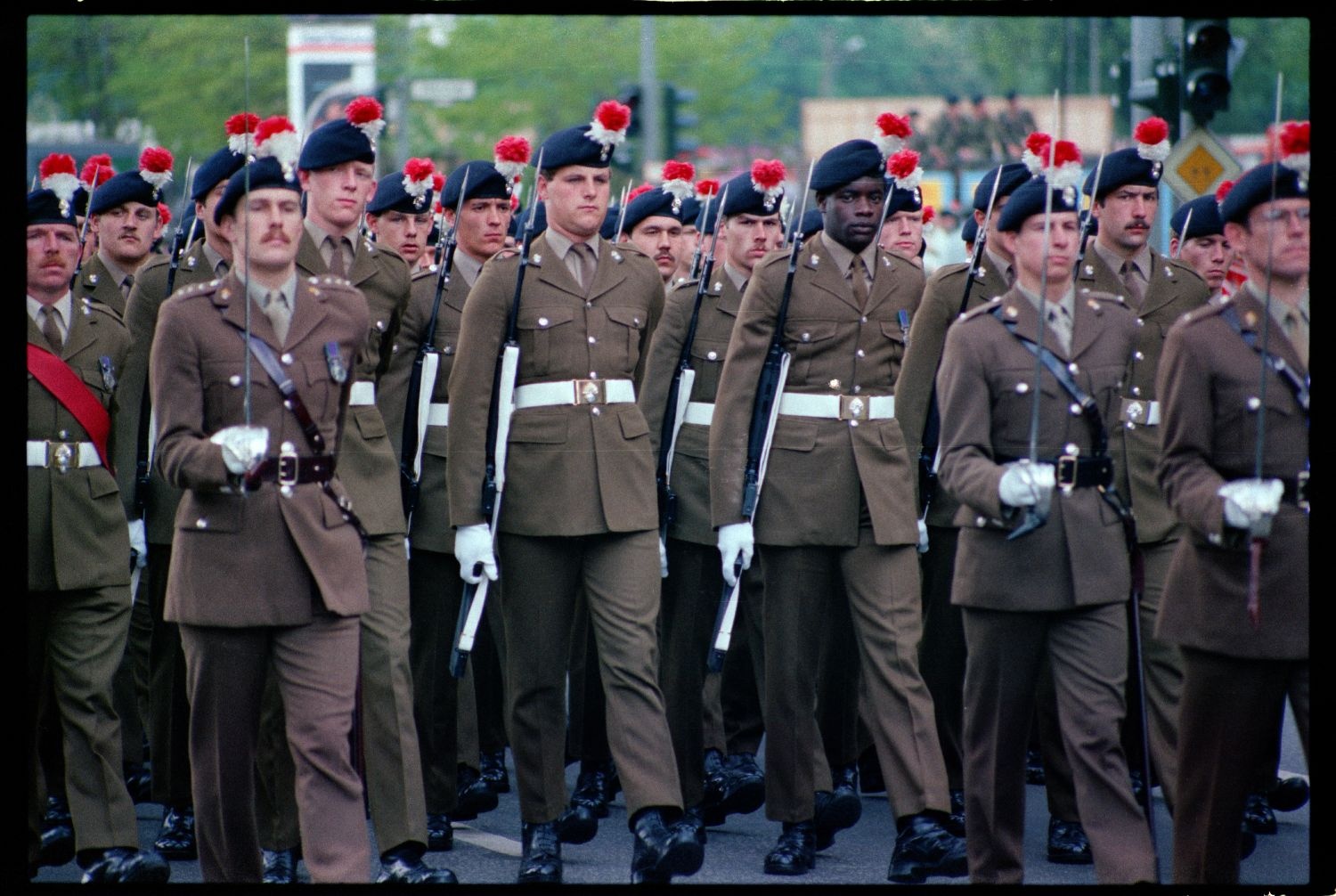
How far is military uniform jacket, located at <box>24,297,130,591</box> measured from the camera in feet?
22.6

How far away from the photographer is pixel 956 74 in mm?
7168

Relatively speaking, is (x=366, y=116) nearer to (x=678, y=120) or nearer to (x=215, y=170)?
(x=215, y=170)

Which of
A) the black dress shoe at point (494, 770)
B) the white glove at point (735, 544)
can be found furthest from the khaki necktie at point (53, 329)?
the black dress shoe at point (494, 770)

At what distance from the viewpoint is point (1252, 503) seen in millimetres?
5562

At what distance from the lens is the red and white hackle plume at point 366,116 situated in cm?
754

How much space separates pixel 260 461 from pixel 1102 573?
2.27 metres

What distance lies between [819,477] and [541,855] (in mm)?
1479

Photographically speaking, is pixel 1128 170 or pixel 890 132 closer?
pixel 890 132

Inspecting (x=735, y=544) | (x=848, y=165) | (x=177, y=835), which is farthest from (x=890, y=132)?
(x=177, y=835)

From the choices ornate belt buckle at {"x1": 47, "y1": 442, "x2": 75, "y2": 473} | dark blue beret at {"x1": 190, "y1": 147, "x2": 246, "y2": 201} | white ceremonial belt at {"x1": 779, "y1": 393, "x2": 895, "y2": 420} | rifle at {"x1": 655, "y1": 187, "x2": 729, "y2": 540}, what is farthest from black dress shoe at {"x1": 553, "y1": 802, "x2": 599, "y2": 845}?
dark blue beret at {"x1": 190, "y1": 147, "x2": 246, "y2": 201}

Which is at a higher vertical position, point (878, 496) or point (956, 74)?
point (956, 74)

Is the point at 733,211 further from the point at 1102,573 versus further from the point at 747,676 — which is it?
the point at 1102,573

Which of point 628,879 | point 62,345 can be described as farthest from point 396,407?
point 628,879

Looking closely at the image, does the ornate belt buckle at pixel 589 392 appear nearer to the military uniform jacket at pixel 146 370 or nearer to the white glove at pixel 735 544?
the white glove at pixel 735 544
